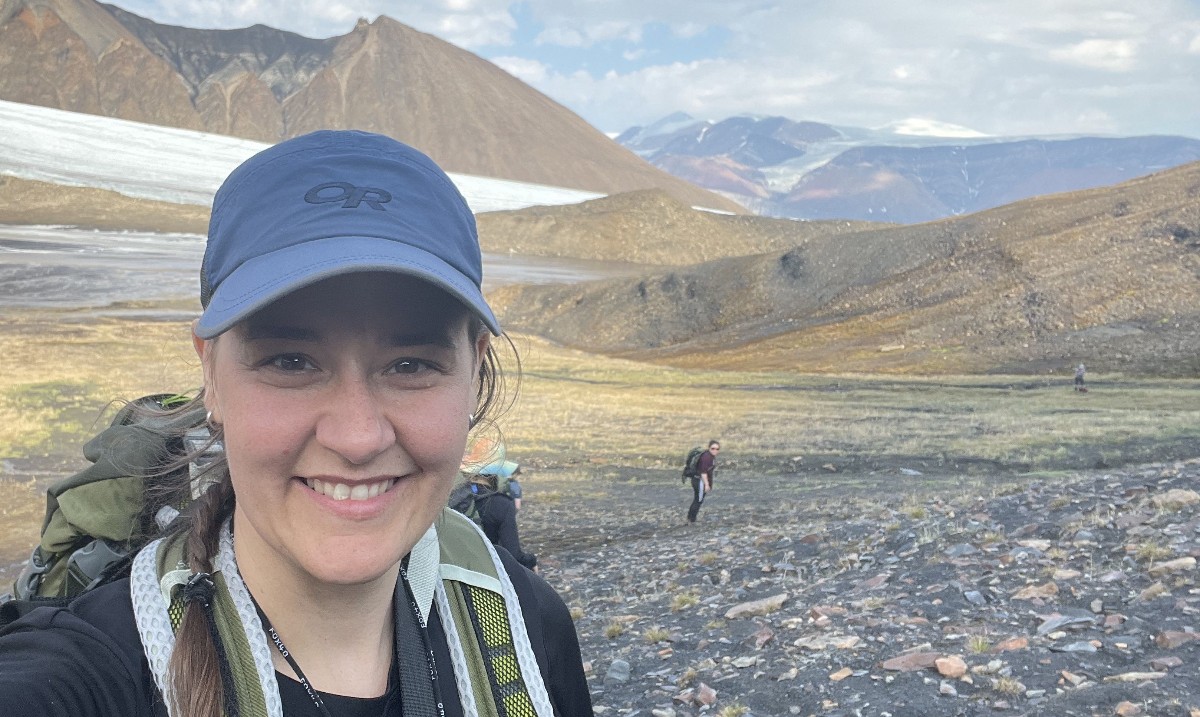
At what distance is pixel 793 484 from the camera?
21.2m

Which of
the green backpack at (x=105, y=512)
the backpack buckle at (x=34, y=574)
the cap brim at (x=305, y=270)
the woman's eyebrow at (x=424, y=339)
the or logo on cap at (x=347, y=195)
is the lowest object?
the backpack buckle at (x=34, y=574)

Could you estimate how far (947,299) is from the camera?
193 ft

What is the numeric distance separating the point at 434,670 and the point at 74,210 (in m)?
100

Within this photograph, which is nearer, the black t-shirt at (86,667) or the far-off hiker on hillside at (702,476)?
the black t-shirt at (86,667)

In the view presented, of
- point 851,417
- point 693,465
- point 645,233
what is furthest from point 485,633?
point 645,233

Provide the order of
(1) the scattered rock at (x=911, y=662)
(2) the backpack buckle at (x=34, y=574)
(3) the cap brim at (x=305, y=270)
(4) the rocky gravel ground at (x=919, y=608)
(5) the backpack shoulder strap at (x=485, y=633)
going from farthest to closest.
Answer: (1) the scattered rock at (x=911, y=662) → (4) the rocky gravel ground at (x=919, y=608) → (2) the backpack buckle at (x=34, y=574) → (5) the backpack shoulder strap at (x=485, y=633) → (3) the cap brim at (x=305, y=270)

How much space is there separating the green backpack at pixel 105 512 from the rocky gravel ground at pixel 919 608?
5.46m

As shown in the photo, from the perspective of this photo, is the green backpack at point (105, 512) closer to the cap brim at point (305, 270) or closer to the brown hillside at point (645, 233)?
the cap brim at point (305, 270)

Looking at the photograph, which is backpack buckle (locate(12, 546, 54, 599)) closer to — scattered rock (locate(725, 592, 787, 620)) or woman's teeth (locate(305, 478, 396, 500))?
woman's teeth (locate(305, 478, 396, 500))

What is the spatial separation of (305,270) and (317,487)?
1.42 ft

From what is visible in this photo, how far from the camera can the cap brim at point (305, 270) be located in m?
1.75

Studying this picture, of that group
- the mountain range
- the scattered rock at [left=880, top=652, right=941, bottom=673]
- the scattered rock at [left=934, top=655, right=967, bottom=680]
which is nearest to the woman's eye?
the scattered rock at [left=934, top=655, right=967, bottom=680]

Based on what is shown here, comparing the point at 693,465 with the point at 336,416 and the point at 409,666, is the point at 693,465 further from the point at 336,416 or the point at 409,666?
the point at 336,416

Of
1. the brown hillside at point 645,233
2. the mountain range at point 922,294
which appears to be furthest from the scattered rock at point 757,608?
the brown hillside at point 645,233
